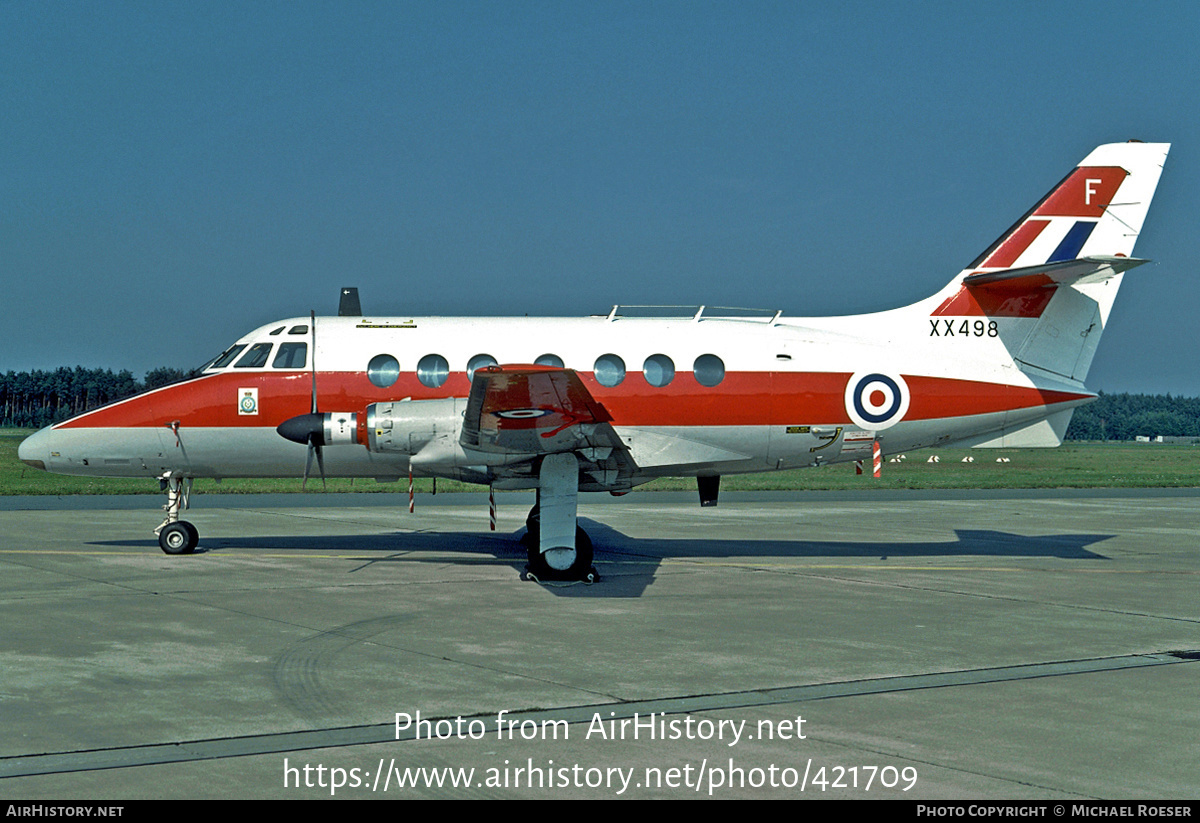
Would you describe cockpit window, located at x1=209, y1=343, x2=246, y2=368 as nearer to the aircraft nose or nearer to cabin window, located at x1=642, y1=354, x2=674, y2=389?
the aircraft nose

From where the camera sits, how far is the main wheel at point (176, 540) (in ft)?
55.1

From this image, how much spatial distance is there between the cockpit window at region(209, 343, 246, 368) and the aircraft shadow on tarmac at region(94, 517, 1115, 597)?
3175mm

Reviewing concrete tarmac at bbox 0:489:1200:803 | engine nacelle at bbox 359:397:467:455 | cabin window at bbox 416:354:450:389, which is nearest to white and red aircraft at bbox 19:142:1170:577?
cabin window at bbox 416:354:450:389

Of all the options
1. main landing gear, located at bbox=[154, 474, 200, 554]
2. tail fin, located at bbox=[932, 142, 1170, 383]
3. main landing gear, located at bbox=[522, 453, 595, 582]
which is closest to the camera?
main landing gear, located at bbox=[522, 453, 595, 582]

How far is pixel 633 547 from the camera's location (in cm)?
1908

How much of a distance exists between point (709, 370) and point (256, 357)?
7.01 metres

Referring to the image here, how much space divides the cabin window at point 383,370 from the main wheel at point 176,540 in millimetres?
4021

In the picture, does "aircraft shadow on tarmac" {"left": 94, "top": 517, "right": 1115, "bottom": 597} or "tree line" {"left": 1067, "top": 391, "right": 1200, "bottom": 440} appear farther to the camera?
"tree line" {"left": 1067, "top": 391, "right": 1200, "bottom": 440}

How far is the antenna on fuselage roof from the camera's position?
58.8ft

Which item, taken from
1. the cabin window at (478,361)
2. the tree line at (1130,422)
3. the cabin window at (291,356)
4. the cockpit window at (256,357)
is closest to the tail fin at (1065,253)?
the cabin window at (478,361)

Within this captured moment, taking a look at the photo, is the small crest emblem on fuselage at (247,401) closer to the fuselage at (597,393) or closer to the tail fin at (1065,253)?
the fuselage at (597,393)

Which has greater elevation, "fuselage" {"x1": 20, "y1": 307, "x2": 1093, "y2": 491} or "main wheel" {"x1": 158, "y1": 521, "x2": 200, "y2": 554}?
"fuselage" {"x1": 20, "y1": 307, "x2": 1093, "y2": 491}

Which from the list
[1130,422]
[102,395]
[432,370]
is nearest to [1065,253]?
[432,370]

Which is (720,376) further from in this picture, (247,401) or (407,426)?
(247,401)
